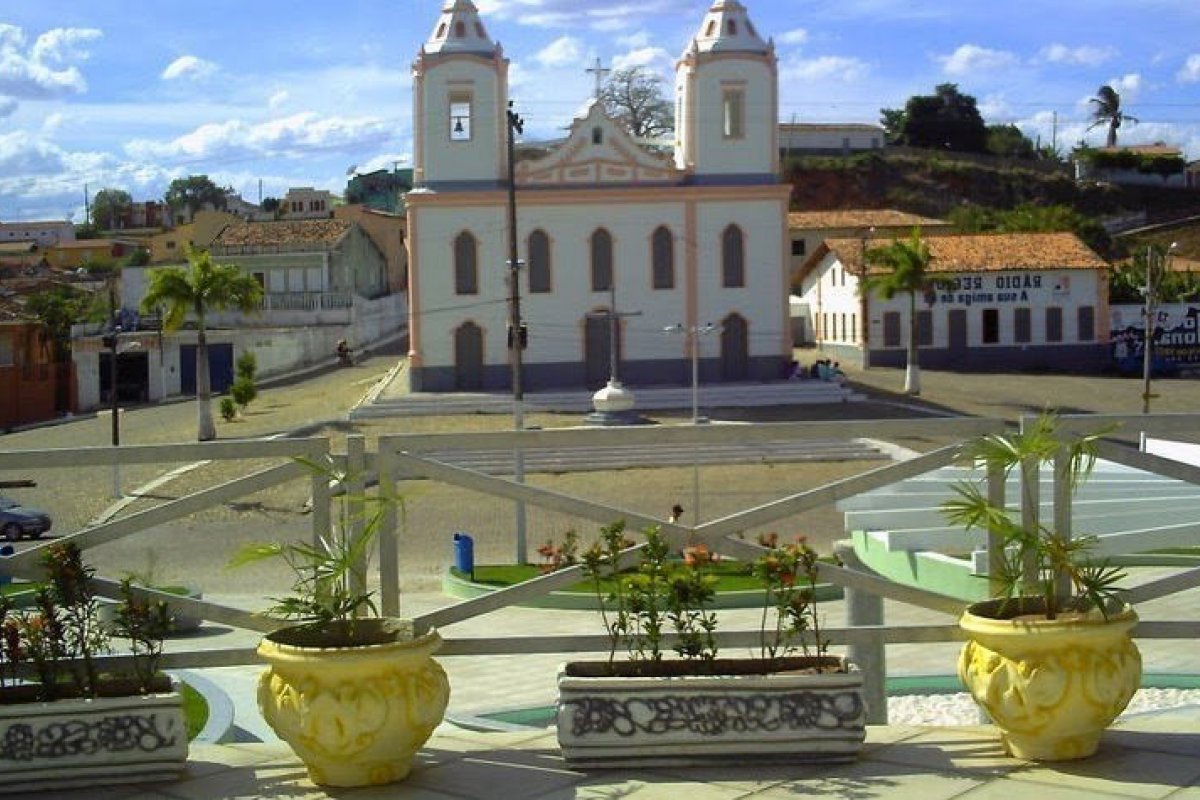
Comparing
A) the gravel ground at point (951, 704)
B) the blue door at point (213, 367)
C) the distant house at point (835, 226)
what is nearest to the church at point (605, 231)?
the blue door at point (213, 367)

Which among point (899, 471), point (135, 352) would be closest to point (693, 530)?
point (899, 471)

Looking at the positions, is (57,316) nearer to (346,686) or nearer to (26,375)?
(26,375)

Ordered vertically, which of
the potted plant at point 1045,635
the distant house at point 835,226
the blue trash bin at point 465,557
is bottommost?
the blue trash bin at point 465,557

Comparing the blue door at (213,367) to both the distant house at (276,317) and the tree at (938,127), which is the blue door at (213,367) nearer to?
the distant house at (276,317)

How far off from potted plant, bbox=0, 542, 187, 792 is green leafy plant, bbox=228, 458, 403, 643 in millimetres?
477

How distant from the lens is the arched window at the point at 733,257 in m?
51.7

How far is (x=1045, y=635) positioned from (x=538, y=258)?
46.3m

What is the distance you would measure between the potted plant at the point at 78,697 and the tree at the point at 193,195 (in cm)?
11943

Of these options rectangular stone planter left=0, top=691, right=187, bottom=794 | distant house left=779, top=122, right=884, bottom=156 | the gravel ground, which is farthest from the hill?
rectangular stone planter left=0, top=691, right=187, bottom=794

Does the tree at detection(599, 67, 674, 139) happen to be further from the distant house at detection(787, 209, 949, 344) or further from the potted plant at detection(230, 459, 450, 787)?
the potted plant at detection(230, 459, 450, 787)

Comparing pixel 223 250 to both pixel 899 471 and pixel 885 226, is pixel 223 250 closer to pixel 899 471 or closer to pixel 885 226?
pixel 885 226

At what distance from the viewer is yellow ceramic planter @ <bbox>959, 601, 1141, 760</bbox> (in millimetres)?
5371

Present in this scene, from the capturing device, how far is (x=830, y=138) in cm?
10969

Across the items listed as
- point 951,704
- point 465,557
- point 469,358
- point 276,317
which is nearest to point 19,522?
point 465,557
